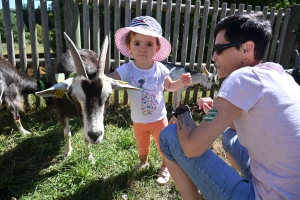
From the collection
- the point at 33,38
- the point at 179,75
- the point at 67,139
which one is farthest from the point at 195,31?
the point at 67,139

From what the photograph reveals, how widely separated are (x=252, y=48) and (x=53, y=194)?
2.43 m

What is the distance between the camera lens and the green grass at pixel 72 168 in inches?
107

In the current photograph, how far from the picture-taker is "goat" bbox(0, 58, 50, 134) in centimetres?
403

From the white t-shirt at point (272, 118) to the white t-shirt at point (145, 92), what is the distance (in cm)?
133

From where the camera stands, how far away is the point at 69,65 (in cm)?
350

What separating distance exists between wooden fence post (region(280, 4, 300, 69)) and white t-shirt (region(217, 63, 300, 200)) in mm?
5355

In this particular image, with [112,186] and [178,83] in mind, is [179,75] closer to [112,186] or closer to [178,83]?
[178,83]

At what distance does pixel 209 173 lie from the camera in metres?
1.77

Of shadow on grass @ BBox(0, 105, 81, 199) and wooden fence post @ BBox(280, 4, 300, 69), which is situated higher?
wooden fence post @ BBox(280, 4, 300, 69)

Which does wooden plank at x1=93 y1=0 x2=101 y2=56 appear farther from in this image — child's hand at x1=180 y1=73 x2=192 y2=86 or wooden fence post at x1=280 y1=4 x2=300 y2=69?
wooden fence post at x1=280 y1=4 x2=300 y2=69

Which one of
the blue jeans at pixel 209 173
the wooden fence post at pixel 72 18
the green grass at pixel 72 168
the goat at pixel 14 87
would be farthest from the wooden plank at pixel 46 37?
the blue jeans at pixel 209 173

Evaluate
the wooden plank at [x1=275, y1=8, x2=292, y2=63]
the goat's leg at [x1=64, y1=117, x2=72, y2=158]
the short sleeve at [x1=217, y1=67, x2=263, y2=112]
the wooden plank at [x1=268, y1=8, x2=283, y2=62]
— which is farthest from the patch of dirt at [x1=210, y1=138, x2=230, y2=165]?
the wooden plank at [x1=275, y1=8, x2=292, y2=63]

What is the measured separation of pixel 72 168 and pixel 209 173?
195 cm

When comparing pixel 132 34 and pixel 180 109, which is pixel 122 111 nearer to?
pixel 132 34
